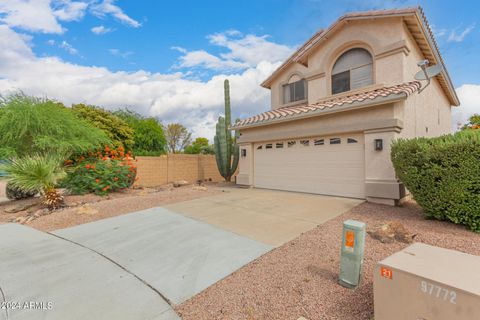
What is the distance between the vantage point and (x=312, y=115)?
877cm

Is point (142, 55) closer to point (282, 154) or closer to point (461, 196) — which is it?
point (282, 154)

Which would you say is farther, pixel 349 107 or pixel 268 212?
pixel 349 107

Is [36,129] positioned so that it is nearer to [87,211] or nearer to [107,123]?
[87,211]

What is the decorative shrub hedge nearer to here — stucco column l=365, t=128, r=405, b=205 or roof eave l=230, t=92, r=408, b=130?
stucco column l=365, t=128, r=405, b=205

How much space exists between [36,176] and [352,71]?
475 inches

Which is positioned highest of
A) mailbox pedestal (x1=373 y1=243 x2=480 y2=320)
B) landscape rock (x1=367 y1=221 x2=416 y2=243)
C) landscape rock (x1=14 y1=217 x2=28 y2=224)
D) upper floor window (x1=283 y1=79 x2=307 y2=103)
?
upper floor window (x1=283 y1=79 x2=307 y2=103)

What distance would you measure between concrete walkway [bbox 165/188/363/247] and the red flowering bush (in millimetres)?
3638

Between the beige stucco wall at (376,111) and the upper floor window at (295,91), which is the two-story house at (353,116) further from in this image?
the upper floor window at (295,91)

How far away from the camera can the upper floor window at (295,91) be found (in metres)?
12.2

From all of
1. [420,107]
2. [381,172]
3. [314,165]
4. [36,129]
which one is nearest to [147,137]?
[36,129]

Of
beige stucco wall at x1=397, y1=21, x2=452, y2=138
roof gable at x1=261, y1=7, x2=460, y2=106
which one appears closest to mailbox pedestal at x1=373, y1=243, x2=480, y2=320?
beige stucco wall at x1=397, y1=21, x2=452, y2=138

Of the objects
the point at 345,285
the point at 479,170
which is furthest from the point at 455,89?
the point at 345,285

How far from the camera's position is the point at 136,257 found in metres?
3.96

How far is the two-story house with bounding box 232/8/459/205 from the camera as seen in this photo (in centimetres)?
735
